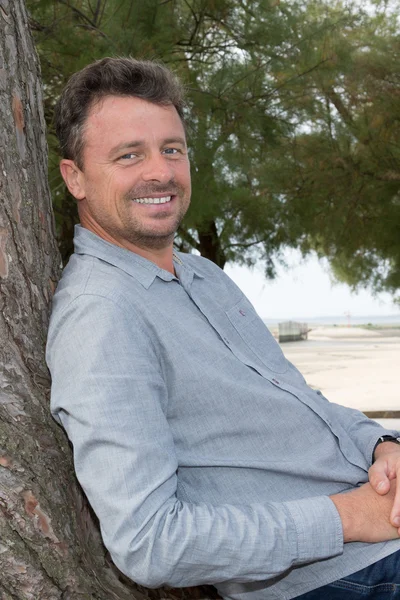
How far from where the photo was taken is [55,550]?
3.45 ft

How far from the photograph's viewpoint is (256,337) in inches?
53.0

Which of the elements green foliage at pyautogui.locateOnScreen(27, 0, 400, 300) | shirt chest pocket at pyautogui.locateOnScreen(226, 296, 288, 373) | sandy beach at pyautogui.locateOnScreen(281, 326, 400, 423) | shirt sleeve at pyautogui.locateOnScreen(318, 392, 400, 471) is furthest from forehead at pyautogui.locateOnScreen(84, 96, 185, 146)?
sandy beach at pyautogui.locateOnScreen(281, 326, 400, 423)

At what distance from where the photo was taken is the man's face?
4.13 feet

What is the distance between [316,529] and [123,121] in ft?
2.37

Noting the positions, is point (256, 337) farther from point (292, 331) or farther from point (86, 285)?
point (292, 331)

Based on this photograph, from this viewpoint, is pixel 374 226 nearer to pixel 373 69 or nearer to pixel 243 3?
pixel 373 69

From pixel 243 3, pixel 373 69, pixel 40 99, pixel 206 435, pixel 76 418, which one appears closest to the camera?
pixel 76 418

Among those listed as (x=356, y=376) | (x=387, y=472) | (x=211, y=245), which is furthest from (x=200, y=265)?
(x=356, y=376)

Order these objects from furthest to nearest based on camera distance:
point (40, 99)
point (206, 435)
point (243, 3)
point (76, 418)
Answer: point (243, 3) < point (40, 99) < point (206, 435) < point (76, 418)

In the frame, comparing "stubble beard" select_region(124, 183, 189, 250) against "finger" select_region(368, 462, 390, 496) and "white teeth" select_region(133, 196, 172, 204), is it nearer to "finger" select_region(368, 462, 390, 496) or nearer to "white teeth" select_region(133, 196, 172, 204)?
"white teeth" select_region(133, 196, 172, 204)

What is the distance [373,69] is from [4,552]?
5.63 meters

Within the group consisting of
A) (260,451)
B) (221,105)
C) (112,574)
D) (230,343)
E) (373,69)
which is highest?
(373,69)

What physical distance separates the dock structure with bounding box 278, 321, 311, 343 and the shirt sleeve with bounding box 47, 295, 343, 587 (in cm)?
1811

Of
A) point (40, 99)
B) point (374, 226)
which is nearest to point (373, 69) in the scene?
point (374, 226)
